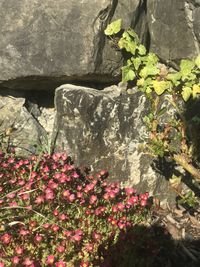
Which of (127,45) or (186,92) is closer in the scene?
(186,92)

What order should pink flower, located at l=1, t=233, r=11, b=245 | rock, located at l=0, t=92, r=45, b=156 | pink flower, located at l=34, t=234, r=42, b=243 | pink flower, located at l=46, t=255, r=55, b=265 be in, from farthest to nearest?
rock, located at l=0, t=92, r=45, b=156 < pink flower, located at l=34, t=234, r=42, b=243 < pink flower, located at l=1, t=233, r=11, b=245 < pink flower, located at l=46, t=255, r=55, b=265

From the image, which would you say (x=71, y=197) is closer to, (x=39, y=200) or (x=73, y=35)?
(x=39, y=200)

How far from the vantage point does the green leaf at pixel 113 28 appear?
5.07 m

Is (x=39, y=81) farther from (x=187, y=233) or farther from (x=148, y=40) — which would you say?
(x=187, y=233)

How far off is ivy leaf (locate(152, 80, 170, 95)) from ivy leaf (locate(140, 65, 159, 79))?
0.42ft

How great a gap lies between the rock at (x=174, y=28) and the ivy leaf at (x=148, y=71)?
16.9 inches

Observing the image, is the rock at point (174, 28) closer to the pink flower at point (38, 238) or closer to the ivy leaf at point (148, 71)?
the ivy leaf at point (148, 71)

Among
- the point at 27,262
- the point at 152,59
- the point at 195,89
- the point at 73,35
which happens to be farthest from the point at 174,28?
the point at 27,262

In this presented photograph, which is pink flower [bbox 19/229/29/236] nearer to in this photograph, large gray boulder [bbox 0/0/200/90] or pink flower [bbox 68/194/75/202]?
pink flower [bbox 68/194/75/202]

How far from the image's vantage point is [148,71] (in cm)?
495

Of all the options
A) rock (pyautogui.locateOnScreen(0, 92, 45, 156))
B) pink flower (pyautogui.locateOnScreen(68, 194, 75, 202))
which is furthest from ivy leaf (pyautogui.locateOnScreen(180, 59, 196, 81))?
rock (pyautogui.locateOnScreen(0, 92, 45, 156))

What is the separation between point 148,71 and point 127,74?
1.02 ft

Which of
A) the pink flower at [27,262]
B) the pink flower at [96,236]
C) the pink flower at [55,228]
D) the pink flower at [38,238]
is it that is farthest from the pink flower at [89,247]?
the pink flower at [27,262]

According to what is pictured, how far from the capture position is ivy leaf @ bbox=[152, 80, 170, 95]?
190 inches
